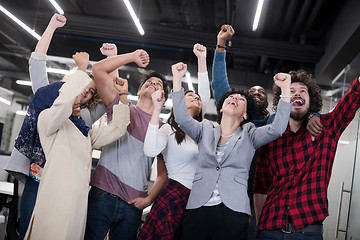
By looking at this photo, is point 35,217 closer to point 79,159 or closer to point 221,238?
point 79,159

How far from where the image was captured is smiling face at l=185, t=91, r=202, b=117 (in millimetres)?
2371

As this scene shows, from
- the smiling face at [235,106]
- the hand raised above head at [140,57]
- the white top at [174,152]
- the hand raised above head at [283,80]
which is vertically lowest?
the white top at [174,152]

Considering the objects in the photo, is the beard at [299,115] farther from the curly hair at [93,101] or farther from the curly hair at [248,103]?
the curly hair at [93,101]

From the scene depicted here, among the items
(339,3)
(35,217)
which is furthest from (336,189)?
(339,3)

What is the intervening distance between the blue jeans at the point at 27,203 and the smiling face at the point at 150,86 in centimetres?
85

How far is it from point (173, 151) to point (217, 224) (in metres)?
0.53

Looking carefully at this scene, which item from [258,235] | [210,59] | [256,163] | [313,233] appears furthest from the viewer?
[210,59]

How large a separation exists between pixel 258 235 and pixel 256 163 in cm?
43

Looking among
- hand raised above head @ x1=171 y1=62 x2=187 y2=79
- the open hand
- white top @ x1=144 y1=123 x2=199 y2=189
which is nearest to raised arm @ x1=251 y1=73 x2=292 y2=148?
white top @ x1=144 y1=123 x2=199 y2=189

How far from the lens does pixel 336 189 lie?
3055mm

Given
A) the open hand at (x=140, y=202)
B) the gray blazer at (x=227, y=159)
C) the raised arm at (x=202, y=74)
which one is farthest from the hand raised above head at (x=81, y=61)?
the open hand at (x=140, y=202)

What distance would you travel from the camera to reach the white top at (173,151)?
2047 millimetres

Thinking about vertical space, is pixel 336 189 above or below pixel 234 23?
below

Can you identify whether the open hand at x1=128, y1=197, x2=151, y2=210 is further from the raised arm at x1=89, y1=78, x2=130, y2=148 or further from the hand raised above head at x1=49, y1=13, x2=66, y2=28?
the hand raised above head at x1=49, y1=13, x2=66, y2=28
